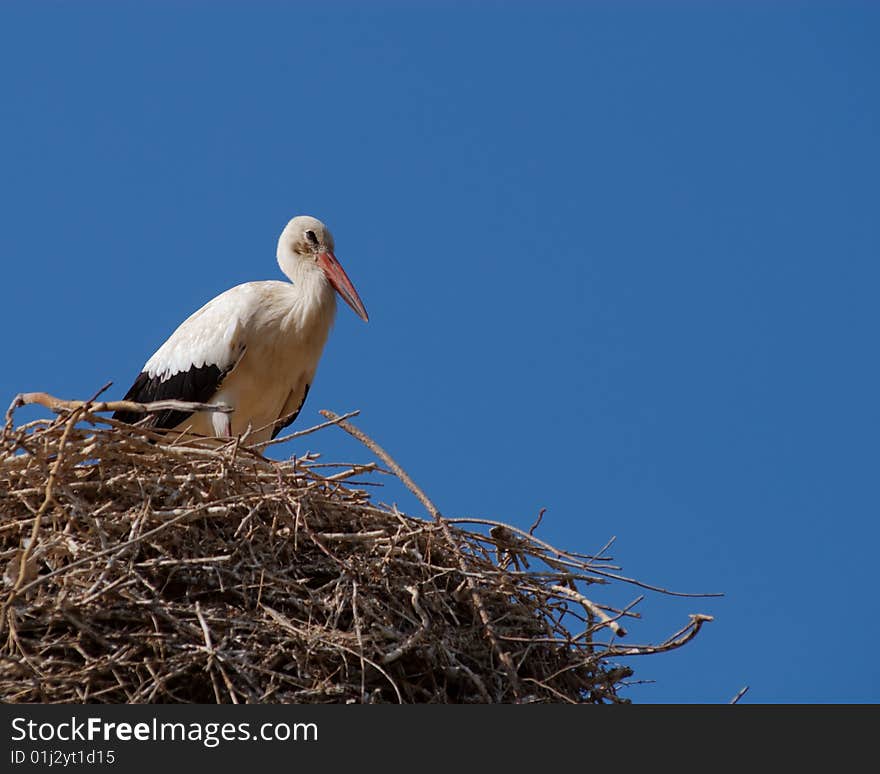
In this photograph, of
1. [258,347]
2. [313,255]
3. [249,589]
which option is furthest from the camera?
[313,255]

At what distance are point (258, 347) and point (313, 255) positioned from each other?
698mm

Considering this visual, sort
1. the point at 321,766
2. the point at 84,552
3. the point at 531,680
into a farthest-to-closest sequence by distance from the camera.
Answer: the point at 531,680 < the point at 84,552 < the point at 321,766

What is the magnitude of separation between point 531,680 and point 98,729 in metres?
1.49

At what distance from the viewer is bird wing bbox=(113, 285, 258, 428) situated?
25.8ft

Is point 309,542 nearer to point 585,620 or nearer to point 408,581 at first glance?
point 408,581

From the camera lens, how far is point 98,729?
4.49 m

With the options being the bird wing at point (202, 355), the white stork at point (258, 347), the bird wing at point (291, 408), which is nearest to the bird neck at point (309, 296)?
the white stork at point (258, 347)

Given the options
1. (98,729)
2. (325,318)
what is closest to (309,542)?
(98,729)

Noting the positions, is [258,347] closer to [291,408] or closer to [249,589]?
[291,408]

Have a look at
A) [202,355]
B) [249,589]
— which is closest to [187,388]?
[202,355]

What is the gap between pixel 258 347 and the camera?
26.2 feet

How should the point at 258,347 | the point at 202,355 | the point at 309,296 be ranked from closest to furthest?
the point at 202,355
the point at 258,347
the point at 309,296

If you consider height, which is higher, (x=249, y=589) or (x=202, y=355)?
(x=202, y=355)

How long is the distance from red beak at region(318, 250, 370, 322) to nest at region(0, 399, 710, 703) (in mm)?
A: 2590
